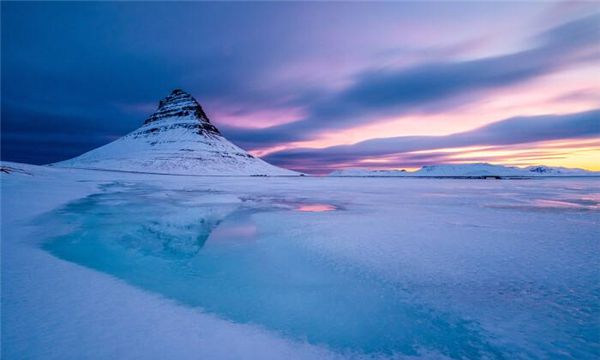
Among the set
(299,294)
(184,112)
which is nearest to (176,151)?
(184,112)

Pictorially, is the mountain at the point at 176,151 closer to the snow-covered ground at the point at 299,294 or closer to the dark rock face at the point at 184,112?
the dark rock face at the point at 184,112

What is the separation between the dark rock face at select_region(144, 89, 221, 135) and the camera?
181 metres

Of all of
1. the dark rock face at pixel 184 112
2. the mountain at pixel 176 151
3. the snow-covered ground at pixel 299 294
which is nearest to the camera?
the snow-covered ground at pixel 299 294

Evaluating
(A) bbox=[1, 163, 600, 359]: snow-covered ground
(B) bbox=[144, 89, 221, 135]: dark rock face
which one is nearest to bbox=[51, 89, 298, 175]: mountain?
(B) bbox=[144, 89, 221, 135]: dark rock face

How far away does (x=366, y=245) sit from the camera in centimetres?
628

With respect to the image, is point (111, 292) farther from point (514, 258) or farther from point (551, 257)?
point (551, 257)

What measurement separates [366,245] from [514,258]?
8.58ft

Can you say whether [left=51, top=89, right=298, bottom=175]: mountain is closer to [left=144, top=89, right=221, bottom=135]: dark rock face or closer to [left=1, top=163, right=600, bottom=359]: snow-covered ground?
[left=144, top=89, right=221, bottom=135]: dark rock face

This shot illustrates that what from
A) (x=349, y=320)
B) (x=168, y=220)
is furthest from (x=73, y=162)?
(x=349, y=320)

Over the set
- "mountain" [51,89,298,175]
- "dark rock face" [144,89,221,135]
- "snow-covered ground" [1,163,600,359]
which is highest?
"dark rock face" [144,89,221,135]

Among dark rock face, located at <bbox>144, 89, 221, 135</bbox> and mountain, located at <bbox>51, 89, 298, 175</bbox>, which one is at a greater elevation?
dark rock face, located at <bbox>144, 89, 221, 135</bbox>

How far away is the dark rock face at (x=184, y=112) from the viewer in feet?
593

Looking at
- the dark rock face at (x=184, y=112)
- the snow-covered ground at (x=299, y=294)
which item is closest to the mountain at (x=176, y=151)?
the dark rock face at (x=184, y=112)

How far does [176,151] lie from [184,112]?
5637cm
